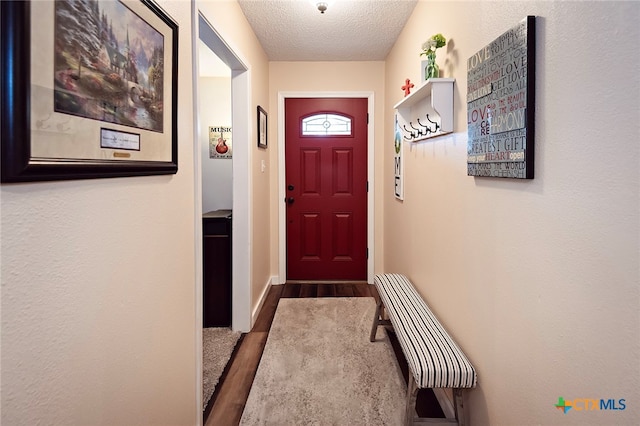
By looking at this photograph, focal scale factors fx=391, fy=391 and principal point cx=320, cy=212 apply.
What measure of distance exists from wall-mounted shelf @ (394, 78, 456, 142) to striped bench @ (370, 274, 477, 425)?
0.97 m

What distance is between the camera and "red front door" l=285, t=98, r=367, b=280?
4.09 meters

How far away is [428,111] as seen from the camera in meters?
2.30

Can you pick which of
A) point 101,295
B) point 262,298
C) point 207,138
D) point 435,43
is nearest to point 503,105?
point 435,43

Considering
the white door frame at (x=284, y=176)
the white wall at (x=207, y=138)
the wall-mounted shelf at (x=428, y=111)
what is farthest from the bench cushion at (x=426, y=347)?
the white wall at (x=207, y=138)

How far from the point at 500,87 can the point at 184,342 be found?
1.56 m

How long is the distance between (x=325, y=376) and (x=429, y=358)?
2.93 ft

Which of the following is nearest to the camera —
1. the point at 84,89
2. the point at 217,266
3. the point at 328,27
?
the point at 84,89

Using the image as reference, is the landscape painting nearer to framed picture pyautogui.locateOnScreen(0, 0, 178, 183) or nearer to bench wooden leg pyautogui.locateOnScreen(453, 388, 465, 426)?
framed picture pyautogui.locateOnScreen(0, 0, 178, 183)

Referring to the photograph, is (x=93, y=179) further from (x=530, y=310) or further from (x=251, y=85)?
(x=251, y=85)

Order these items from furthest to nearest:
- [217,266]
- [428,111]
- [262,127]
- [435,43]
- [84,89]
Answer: [262,127], [217,266], [428,111], [435,43], [84,89]

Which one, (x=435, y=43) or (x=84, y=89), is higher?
(x=435, y=43)

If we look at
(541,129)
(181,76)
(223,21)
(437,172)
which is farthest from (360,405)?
(223,21)

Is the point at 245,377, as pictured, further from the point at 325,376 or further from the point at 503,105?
the point at 503,105

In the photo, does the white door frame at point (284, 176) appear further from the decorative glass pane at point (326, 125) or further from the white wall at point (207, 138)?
the white wall at point (207, 138)
